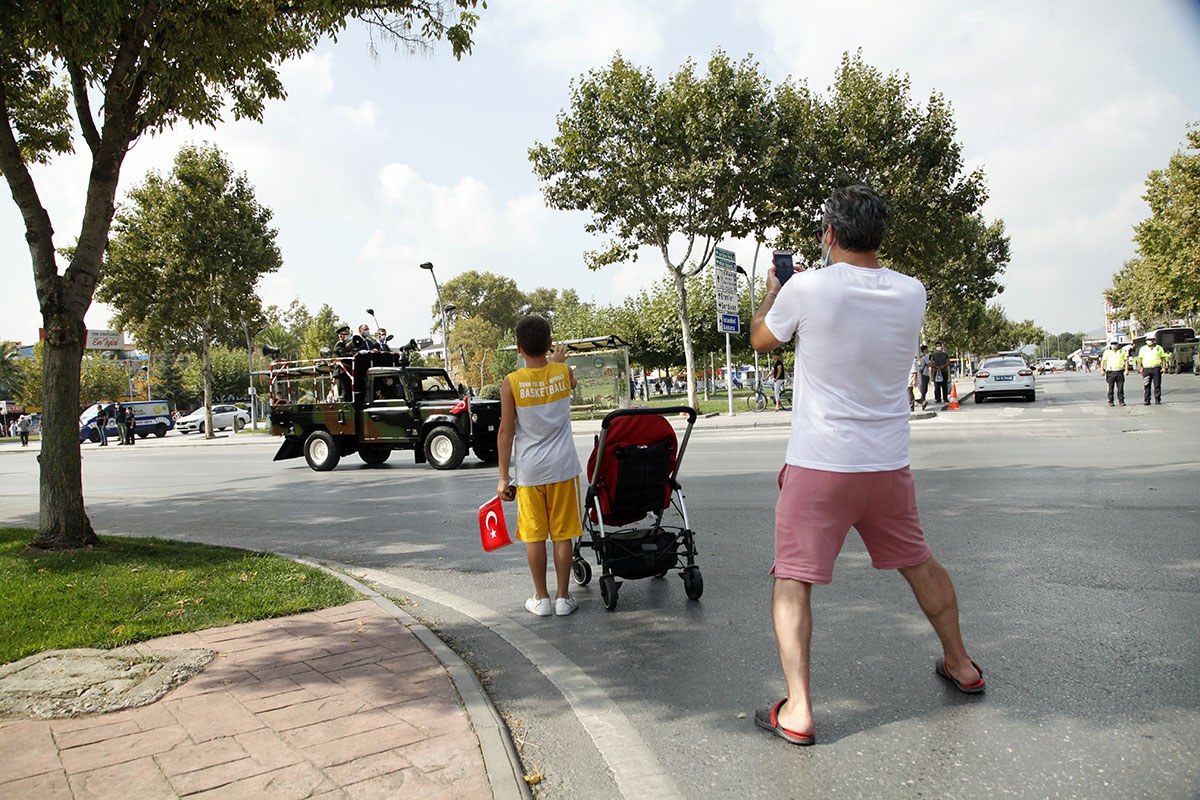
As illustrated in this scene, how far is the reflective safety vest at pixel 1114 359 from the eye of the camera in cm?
1925

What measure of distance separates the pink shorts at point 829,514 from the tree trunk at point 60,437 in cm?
628

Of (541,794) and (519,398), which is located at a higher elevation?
(519,398)

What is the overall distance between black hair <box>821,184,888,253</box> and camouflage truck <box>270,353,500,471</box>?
1113cm

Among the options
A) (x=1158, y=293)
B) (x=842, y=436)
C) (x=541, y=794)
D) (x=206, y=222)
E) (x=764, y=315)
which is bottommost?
(x=541, y=794)

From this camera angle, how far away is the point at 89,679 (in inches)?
148

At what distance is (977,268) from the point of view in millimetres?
49250

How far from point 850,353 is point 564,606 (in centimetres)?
261

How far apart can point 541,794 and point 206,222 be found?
33216 millimetres

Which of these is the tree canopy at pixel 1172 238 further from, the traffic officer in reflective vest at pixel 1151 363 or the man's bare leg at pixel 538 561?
the man's bare leg at pixel 538 561

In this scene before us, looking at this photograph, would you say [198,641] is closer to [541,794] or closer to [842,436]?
[541,794]

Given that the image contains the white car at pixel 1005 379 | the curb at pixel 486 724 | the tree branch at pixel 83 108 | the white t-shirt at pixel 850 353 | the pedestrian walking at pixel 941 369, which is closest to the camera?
the curb at pixel 486 724

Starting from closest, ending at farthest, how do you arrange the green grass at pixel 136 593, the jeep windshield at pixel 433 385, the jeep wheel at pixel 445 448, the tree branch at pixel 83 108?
the green grass at pixel 136 593
the tree branch at pixel 83 108
the jeep wheel at pixel 445 448
the jeep windshield at pixel 433 385

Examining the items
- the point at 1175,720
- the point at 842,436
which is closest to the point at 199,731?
the point at 842,436

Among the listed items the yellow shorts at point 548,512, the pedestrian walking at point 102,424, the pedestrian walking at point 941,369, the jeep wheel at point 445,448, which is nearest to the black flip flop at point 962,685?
the yellow shorts at point 548,512
